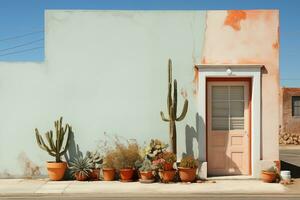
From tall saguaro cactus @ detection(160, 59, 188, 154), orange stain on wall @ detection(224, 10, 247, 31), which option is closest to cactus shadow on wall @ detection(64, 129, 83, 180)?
tall saguaro cactus @ detection(160, 59, 188, 154)

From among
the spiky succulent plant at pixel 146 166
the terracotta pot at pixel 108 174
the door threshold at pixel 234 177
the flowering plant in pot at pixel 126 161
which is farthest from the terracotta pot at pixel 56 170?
the door threshold at pixel 234 177

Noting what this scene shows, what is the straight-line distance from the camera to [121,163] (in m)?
12.1

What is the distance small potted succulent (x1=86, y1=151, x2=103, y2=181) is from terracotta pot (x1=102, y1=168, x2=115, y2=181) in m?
0.25

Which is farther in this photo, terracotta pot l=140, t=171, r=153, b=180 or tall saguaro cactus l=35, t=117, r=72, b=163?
tall saguaro cactus l=35, t=117, r=72, b=163

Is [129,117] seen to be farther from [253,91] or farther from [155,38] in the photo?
[253,91]

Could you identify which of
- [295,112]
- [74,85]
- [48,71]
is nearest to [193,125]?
[74,85]

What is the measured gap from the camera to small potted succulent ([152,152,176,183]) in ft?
38.3

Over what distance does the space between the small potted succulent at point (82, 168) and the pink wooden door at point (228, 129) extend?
340 centimetres

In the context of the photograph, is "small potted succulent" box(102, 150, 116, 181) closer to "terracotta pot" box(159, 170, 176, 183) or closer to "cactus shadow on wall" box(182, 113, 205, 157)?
"terracotta pot" box(159, 170, 176, 183)

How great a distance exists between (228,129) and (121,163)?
3226mm

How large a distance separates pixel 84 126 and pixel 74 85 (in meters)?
1.19

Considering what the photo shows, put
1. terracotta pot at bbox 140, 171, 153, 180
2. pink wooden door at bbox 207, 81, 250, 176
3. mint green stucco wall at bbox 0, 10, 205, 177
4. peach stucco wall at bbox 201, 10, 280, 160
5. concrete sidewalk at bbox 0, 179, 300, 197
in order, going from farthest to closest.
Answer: pink wooden door at bbox 207, 81, 250, 176 → mint green stucco wall at bbox 0, 10, 205, 177 → peach stucco wall at bbox 201, 10, 280, 160 → terracotta pot at bbox 140, 171, 153, 180 → concrete sidewalk at bbox 0, 179, 300, 197

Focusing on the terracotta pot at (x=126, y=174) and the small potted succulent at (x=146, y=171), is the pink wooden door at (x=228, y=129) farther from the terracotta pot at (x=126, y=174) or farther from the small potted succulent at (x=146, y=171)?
the terracotta pot at (x=126, y=174)

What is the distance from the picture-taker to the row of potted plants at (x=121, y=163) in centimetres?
1177
